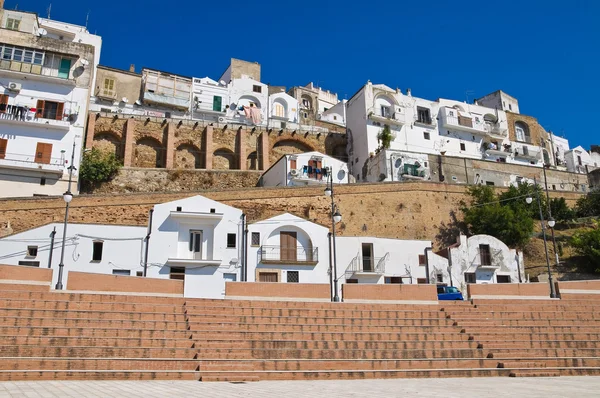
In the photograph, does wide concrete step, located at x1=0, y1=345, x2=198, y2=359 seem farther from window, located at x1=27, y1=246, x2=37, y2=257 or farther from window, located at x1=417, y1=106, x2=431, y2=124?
A: window, located at x1=417, y1=106, x2=431, y2=124

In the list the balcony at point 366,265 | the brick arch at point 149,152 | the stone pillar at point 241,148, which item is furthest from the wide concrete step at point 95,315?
the stone pillar at point 241,148

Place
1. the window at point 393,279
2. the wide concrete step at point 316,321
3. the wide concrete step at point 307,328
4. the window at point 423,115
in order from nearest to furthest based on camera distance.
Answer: the wide concrete step at point 307,328 < the wide concrete step at point 316,321 < the window at point 393,279 < the window at point 423,115

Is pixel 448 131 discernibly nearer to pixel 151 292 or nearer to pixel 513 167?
pixel 513 167

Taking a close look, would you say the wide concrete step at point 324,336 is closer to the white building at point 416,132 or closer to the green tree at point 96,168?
the green tree at point 96,168

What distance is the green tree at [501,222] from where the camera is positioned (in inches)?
1410

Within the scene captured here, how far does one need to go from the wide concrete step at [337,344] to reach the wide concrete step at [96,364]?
4.14 ft

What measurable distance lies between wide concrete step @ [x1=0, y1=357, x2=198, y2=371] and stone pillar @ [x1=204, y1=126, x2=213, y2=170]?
32364 mm

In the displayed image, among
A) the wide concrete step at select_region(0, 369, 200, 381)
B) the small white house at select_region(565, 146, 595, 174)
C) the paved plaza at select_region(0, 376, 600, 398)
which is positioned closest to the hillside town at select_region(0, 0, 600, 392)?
the wide concrete step at select_region(0, 369, 200, 381)

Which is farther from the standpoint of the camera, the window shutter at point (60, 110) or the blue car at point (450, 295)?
the window shutter at point (60, 110)

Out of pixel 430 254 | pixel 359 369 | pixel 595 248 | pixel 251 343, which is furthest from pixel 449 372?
pixel 595 248

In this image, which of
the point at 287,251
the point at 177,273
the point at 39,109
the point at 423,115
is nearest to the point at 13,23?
the point at 39,109

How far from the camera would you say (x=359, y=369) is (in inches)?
580

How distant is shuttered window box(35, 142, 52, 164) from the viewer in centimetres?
3356

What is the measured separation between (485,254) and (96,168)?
27.2 meters
